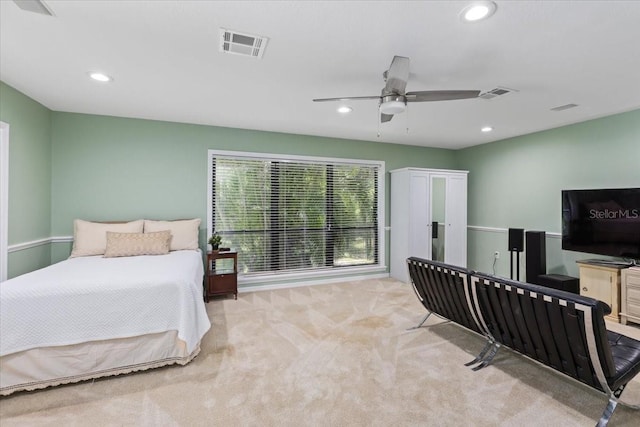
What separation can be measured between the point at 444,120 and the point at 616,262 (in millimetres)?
2669

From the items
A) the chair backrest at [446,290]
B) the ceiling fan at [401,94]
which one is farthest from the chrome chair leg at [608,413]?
the ceiling fan at [401,94]

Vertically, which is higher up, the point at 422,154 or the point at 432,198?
the point at 422,154

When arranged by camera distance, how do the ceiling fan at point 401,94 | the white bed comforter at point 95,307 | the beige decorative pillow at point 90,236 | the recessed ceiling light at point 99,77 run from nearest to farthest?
the white bed comforter at point 95,307, the ceiling fan at point 401,94, the recessed ceiling light at point 99,77, the beige decorative pillow at point 90,236

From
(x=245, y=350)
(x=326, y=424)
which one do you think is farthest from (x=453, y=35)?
(x=245, y=350)

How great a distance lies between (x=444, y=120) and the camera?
4.14 metres

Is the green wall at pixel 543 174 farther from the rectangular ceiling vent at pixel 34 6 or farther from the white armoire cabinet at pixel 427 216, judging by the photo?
the rectangular ceiling vent at pixel 34 6

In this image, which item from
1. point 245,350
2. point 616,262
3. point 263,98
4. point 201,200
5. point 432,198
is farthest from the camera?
point 432,198

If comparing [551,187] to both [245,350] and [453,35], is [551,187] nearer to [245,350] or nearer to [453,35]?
[453,35]

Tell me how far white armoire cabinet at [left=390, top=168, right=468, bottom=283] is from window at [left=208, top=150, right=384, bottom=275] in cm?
36

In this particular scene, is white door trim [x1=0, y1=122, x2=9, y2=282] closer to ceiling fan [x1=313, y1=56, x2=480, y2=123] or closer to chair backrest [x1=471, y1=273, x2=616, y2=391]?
ceiling fan [x1=313, y1=56, x2=480, y2=123]

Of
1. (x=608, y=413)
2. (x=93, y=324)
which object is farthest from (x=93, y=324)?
(x=608, y=413)

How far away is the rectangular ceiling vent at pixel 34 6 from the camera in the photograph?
176 centimetres

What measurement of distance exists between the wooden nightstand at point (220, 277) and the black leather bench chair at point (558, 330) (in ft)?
9.53

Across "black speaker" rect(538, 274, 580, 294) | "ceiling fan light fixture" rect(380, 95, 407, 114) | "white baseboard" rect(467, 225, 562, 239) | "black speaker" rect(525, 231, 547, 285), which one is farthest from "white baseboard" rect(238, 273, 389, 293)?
"ceiling fan light fixture" rect(380, 95, 407, 114)
